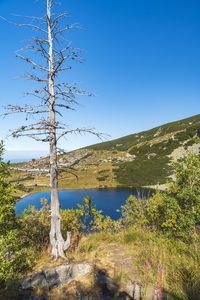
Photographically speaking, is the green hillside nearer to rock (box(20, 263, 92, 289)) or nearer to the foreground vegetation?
the foreground vegetation

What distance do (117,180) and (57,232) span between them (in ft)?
160

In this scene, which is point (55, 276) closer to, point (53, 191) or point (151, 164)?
point (53, 191)

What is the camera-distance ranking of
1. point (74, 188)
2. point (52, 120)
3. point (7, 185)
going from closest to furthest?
1. point (7, 185)
2. point (52, 120)
3. point (74, 188)

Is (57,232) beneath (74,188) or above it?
above

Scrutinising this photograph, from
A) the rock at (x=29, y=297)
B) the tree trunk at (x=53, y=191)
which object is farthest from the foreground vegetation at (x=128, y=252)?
the tree trunk at (x=53, y=191)

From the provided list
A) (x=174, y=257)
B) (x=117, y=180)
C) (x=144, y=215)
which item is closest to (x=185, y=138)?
Result: (x=117, y=180)

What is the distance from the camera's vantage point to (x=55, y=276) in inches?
225

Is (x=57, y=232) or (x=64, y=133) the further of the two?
(x=64, y=133)

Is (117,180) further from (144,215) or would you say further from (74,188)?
(144,215)

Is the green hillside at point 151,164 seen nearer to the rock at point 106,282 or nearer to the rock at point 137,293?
the rock at point 106,282

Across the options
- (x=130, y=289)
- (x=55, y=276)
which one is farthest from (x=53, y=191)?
(x=130, y=289)

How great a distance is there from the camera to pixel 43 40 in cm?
752

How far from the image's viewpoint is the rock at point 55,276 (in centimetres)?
A: 545

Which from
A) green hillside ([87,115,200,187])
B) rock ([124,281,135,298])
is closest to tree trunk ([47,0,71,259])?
rock ([124,281,135,298])
